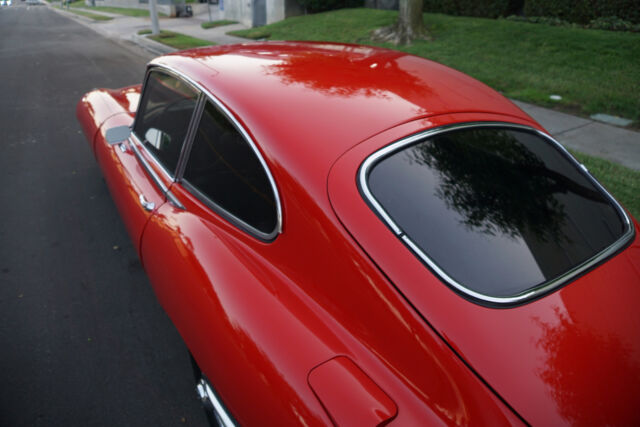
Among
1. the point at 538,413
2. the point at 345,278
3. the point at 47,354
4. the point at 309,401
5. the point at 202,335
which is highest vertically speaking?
the point at 345,278

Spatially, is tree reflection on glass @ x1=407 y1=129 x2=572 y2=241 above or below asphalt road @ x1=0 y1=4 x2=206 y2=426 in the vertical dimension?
above

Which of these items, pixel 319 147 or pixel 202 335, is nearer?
pixel 319 147

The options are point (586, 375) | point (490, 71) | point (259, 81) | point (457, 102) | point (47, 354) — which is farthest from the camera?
point (490, 71)

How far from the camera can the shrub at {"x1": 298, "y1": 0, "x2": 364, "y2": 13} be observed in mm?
15961

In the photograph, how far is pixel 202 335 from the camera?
68.8 inches

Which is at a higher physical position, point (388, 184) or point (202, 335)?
point (388, 184)

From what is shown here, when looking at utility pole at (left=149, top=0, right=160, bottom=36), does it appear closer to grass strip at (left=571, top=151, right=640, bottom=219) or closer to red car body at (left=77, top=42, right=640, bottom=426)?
grass strip at (left=571, top=151, right=640, bottom=219)

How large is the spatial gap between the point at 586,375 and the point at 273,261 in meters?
1.05

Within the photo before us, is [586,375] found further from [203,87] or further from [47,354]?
[47,354]

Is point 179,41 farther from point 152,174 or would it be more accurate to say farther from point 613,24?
point 152,174

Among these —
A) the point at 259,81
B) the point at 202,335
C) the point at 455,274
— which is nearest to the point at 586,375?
the point at 455,274

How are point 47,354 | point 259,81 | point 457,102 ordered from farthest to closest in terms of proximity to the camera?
1. point 47,354
2. point 259,81
3. point 457,102

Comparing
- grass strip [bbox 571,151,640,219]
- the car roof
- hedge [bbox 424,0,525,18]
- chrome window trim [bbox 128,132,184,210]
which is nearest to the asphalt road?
chrome window trim [bbox 128,132,184,210]

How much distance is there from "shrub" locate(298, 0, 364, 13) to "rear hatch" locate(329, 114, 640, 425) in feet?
52.2
